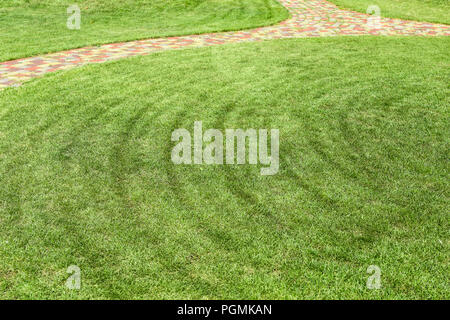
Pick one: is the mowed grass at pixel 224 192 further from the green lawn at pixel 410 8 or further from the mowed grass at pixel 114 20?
the green lawn at pixel 410 8

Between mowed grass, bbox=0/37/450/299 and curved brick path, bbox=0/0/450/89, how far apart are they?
1178mm

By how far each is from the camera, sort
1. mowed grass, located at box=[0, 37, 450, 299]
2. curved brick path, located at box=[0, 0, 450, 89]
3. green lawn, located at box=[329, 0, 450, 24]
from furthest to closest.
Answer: green lawn, located at box=[329, 0, 450, 24] → curved brick path, located at box=[0, 0, 450, 89] → mowed grass, located at box=[0, 37, 450, 299]

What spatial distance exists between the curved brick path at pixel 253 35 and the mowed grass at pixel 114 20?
527 mm

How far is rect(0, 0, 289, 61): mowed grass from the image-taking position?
11.1 metres

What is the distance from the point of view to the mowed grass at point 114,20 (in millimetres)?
11094

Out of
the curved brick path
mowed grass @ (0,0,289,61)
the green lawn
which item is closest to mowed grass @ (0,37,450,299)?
the curved brick path

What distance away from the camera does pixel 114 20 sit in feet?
47.8

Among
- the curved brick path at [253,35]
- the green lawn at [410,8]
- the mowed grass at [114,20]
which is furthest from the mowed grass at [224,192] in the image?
the green lawn at [410,8]

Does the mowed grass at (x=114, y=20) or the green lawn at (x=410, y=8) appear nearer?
the mowed grass at (x=114, y=20)

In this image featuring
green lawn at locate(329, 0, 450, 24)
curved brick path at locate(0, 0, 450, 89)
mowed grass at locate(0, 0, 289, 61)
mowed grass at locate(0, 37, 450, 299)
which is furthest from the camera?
green lawn at locate(329, 0, 450, 24)

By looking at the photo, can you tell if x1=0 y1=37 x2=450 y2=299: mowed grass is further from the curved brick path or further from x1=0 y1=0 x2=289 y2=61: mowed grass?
x1=0 y1=0 x2=289 y2=61: mowed grass

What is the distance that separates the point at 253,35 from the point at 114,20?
5.32 m

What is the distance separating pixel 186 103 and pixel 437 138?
11.4 feet
